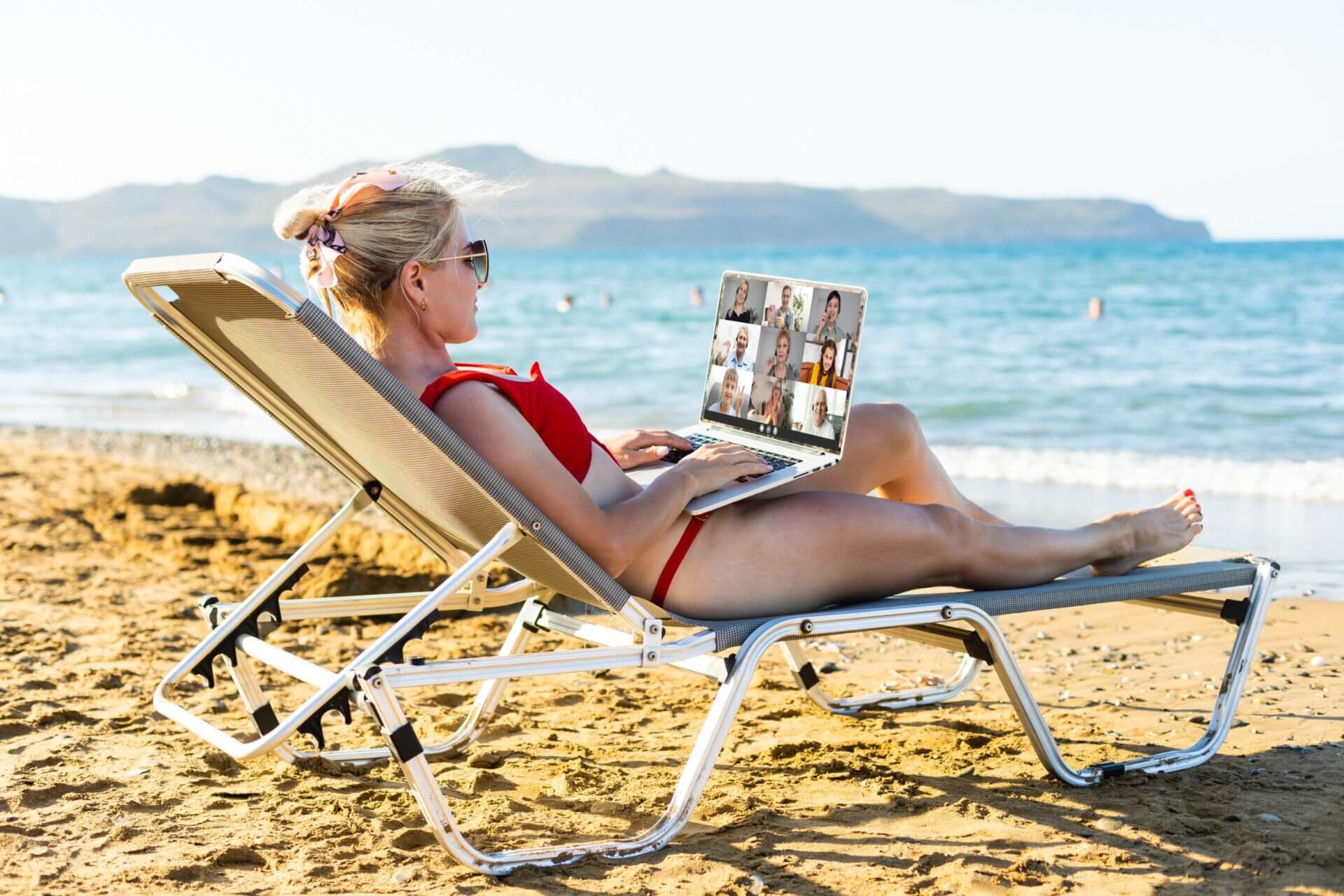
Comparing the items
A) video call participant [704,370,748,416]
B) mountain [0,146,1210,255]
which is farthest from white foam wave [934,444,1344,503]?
mountain [0,146,1210,255]

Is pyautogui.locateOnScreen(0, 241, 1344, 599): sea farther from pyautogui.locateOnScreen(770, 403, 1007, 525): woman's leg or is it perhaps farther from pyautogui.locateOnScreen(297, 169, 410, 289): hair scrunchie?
pyautogui.locateOnScreen(297, 169, 410, 289): hair scrunchie

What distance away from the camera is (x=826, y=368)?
305 centimetres

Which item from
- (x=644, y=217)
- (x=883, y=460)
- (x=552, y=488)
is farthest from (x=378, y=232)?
(x=644, y=217)

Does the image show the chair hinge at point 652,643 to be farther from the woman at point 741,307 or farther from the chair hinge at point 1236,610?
the chair hinge at point 1236,610

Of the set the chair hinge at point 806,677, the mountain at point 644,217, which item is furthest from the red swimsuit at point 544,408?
the mountain at point 644,217

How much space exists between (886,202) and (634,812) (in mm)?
97451

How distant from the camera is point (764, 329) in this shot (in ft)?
10.5

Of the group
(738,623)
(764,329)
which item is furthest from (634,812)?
(764,329)

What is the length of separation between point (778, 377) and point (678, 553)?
1.82 ft

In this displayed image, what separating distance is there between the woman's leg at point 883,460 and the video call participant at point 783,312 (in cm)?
42

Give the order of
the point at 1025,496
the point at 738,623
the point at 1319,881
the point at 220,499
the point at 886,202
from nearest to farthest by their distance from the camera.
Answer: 1. the point at 1319,881
2. the point at 738,623
3. the point at 220,499
4. the point at 1025,496
5. the point at 886,202

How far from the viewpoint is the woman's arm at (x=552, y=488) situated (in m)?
2.67

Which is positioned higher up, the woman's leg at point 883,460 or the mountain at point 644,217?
the mountain at point 644,217

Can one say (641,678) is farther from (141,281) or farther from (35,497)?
(35,497)
